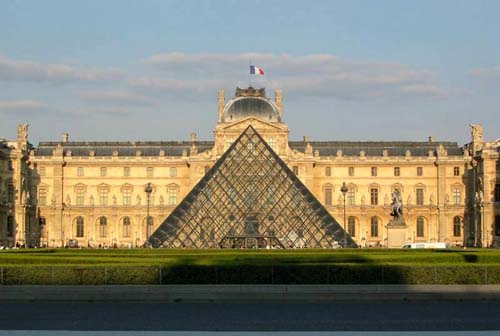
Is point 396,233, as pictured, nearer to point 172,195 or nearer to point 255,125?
point 255,125

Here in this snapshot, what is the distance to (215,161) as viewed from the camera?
9431cm

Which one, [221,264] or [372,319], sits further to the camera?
[221,264]

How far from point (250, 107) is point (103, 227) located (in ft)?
57.1

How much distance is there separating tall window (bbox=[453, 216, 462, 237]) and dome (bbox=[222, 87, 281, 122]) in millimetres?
18365

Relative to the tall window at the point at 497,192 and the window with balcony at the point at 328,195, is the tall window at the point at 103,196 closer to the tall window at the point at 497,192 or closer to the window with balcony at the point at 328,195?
the window with balcony at the point at 328,195

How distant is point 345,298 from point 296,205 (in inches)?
1094

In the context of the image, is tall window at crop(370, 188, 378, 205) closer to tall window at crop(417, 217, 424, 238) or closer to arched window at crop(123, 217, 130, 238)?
tall window at crop(417, 217, 424, 238)

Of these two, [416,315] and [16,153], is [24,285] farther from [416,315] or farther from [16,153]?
[16,153]

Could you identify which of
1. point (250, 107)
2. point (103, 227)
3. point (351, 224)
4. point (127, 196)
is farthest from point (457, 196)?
point (103, 227)

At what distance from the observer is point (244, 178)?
60.1 metres

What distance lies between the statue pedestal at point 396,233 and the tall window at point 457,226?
33020 mm

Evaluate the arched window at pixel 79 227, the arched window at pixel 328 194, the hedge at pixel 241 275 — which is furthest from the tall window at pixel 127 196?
the hedge at pixel 241 275

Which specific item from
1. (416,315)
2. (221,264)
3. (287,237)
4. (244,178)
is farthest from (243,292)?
(244,178)

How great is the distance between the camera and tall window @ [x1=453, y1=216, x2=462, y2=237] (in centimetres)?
9562
